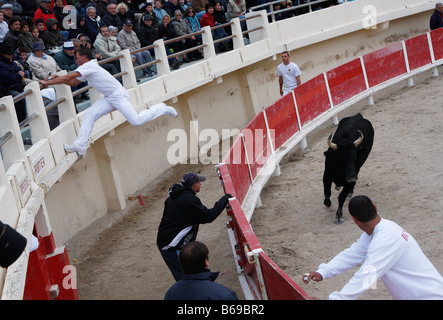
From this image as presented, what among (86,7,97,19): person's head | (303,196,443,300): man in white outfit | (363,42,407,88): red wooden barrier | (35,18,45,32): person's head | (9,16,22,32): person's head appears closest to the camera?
(303,196,443,300): man in white outfit

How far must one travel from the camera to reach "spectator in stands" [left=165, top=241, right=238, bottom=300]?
15.1 ft

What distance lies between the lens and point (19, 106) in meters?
9.74

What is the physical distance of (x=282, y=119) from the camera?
13875 millimetres

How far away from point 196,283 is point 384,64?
1443 centimetres

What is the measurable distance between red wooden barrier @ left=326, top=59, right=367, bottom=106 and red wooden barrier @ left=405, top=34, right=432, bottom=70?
7.02ft

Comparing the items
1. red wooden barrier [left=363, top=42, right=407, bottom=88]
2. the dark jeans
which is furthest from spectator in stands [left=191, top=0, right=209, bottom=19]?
the dark jeans

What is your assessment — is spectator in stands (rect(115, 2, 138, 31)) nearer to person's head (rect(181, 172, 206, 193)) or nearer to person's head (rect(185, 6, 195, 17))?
person's head (rect(185, 6, 195, 17))

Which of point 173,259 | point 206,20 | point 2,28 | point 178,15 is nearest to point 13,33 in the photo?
point 2,28

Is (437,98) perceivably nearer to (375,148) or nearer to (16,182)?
(375,148)

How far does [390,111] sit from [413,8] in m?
6.56

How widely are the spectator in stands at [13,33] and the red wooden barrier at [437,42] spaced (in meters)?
11.7

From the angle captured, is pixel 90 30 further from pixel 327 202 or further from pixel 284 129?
pixel 327 202

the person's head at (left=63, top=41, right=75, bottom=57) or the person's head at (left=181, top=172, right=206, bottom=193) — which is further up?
the person's head at (left=63, top=41, right=75, bottom=57)

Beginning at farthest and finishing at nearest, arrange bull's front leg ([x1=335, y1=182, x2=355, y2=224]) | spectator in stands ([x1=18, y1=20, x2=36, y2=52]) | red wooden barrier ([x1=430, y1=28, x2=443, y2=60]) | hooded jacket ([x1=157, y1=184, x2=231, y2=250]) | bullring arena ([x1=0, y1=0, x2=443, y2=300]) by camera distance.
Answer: red wooden barrier ([x1=430, y1=28, x2=443, y2=60]), spectator in stands ([x1=18, y1=20, x2=36, y2=52]), bull's front leg ([x1=335, y1=182, x2=355, y2=224]), bullring arena ([x1=0, y1=0, x2=443, y2=300]), hooded jacket ([x1=157, y1=184, x2=231, y2=250])
